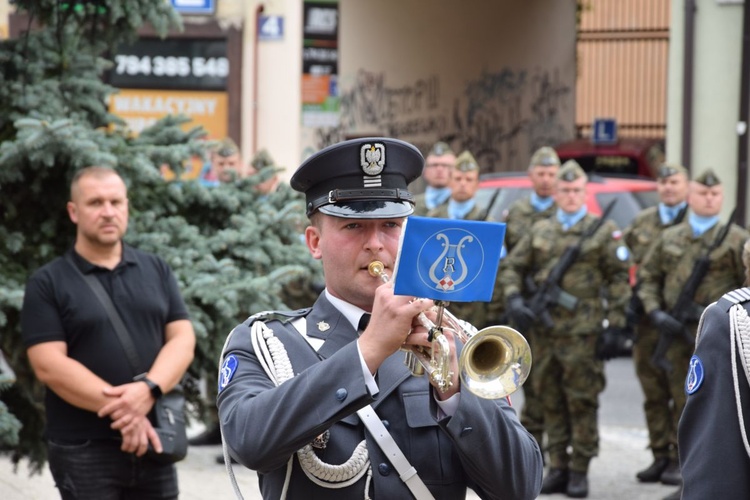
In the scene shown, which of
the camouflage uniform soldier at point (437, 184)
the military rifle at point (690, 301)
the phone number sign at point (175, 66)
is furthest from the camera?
the phone number sign at point (175, 66)

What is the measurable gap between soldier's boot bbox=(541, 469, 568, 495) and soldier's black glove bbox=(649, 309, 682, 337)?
1.12 m

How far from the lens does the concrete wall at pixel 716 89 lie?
14180mm

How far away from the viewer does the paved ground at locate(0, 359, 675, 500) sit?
798 centimetres

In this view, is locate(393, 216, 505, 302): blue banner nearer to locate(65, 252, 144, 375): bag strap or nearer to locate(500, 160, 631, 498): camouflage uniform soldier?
locate(65, 252, 144, 375): bag strap

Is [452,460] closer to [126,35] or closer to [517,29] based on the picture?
[126,35]

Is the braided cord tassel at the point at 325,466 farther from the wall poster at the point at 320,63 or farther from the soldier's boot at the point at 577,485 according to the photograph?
the wall poster at the point at 320,63

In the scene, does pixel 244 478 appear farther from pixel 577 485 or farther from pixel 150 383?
pixel 150 383

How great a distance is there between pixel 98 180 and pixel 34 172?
0.81 m

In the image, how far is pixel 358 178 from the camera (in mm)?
3105

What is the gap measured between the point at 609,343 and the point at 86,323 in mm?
4655

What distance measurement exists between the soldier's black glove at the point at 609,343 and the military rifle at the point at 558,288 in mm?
284

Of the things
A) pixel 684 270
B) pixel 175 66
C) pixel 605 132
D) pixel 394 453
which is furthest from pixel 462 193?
pixel 605 132

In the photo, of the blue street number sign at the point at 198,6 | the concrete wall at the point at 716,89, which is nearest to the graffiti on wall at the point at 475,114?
the blue street number sign at the point at 198,6

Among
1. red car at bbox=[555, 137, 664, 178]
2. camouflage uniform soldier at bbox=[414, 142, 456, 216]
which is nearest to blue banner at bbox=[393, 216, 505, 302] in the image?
camouflage uniform soldier at bbox=[414, 142, 456, 216]
